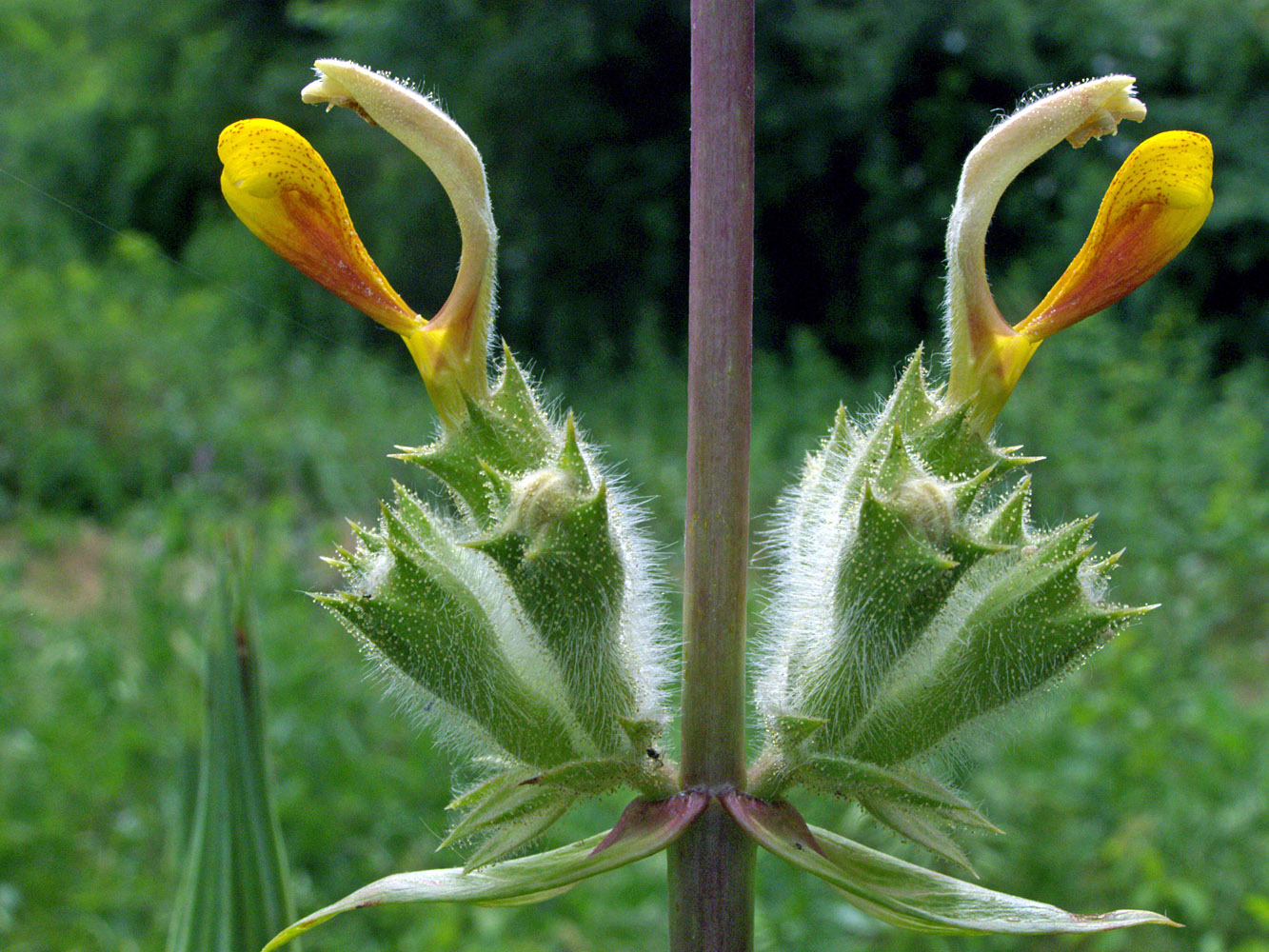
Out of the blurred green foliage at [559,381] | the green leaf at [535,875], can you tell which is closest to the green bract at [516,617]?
the green leaf at [535,875]

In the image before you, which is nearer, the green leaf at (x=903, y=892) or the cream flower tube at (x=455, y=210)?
the green leaf at (x=903, y=892)

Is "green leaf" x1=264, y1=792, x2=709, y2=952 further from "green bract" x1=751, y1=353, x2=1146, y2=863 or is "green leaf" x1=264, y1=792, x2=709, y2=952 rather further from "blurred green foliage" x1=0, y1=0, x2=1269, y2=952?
"blurred green foliage" x1=0, y1=0, x2=1269, y2=952

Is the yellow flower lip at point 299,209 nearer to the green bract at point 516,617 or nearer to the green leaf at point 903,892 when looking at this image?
the green bract at point 516,617

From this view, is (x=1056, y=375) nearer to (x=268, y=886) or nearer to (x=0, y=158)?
(x=268, y=886)

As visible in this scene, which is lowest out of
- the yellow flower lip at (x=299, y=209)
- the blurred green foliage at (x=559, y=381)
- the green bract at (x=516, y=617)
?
the green bract at (x=516, y=617)

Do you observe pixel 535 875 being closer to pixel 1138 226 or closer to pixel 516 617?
pixel 516 617

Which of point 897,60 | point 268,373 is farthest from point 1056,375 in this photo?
point 268,373

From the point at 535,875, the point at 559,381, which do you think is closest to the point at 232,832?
the point at 535,875
